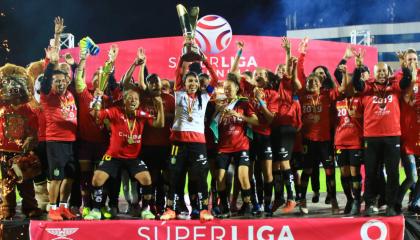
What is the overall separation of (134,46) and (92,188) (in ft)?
31.4

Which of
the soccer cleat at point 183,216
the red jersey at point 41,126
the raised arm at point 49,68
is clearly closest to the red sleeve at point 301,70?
the soccer cleat at point 183,216

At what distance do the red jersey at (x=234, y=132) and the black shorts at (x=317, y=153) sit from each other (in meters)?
1.07

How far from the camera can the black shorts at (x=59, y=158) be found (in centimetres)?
616

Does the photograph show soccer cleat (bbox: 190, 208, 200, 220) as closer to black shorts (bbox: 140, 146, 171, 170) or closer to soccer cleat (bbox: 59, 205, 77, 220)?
black shorts (bbox: 140, 146, 171, 170)

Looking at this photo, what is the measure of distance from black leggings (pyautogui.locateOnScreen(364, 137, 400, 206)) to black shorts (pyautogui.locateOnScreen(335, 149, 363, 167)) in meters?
0.24

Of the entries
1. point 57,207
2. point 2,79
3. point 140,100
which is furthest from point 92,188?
point 2,79

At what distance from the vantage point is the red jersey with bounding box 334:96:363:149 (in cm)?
650

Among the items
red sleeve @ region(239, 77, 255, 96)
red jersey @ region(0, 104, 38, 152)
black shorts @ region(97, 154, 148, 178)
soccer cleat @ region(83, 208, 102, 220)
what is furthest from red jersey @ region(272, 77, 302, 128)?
red jersey @ region(0, 104, 38, 152)

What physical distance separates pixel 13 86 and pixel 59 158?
125 cm

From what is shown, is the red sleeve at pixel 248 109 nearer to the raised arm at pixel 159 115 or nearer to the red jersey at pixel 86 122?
the raised arm at pixel 159 115

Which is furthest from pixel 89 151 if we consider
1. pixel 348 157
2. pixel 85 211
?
pixel 348 157

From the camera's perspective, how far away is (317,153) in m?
7.02

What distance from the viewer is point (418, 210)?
629 cm

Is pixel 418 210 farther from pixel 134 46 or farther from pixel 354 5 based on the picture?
pixel 354 5
